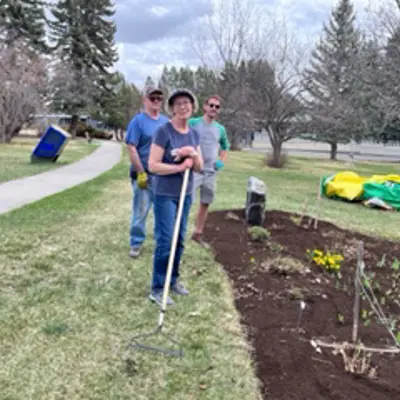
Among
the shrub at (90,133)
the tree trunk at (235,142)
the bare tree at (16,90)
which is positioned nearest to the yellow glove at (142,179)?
the bare tree at (16,90)

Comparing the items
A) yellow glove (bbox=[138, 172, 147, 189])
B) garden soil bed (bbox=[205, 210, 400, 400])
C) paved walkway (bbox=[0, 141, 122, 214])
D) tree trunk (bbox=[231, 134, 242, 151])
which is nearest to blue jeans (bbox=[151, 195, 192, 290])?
garden soil bed (bbox=[205, 210, 400, 400])

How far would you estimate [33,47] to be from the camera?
38.7 m

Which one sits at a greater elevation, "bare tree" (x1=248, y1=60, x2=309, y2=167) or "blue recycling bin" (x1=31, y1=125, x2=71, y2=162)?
"bare tree" (x1=248, y1=60, x2=309, y2=167)

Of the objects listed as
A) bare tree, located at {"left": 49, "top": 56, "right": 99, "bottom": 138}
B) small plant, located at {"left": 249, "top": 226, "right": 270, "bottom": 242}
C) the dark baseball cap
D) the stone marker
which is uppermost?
bare tree, located at {"left": 49, "top": 56, "right": 99, "bottom": 138}

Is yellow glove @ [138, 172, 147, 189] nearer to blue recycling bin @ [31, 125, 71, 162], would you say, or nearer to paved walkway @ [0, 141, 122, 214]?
paved walkway @ [0, 141, 122, 214]

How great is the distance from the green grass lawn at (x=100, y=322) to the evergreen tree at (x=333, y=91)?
20.8m

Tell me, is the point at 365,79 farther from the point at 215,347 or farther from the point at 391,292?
the point at 215,347

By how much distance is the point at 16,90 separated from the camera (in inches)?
1079

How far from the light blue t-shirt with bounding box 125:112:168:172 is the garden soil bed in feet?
4.85

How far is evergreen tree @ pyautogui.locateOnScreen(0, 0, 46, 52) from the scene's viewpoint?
37.1 m

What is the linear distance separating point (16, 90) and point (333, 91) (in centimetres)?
1802

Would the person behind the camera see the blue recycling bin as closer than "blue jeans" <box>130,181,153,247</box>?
No

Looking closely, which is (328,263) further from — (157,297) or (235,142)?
(235,142)

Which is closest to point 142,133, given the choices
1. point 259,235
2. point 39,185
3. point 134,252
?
point 134,252
